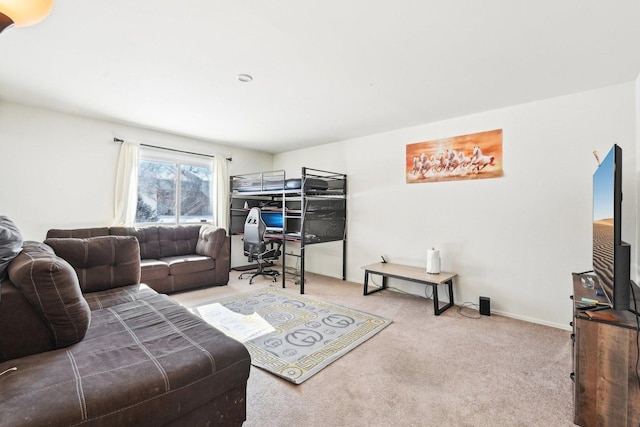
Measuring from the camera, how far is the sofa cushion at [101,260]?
240cm

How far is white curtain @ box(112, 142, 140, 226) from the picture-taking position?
12.9 feet

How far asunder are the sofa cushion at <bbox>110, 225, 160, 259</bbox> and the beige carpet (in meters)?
2.75

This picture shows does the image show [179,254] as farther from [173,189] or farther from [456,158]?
[456,158]

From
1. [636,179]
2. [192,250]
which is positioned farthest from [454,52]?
[192,250]

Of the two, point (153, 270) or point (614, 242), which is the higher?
point (614, 242)

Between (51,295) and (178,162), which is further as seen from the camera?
(178,162)

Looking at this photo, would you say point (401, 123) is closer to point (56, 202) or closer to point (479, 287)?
point (479, 287)

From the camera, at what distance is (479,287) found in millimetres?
3270

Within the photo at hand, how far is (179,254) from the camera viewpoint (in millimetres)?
4191

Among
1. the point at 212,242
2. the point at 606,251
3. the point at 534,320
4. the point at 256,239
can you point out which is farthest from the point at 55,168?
the point at 534,320

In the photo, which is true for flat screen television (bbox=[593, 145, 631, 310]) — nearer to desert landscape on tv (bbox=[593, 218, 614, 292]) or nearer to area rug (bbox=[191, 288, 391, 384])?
desert landscape on tv (bbox=[593, 218, 614, 292])

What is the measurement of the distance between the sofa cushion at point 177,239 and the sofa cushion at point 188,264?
156 millimetres

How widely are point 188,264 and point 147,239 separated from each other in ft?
2.30

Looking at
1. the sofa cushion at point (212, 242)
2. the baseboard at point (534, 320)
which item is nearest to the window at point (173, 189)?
the sofa cushion at point (212, 242)
